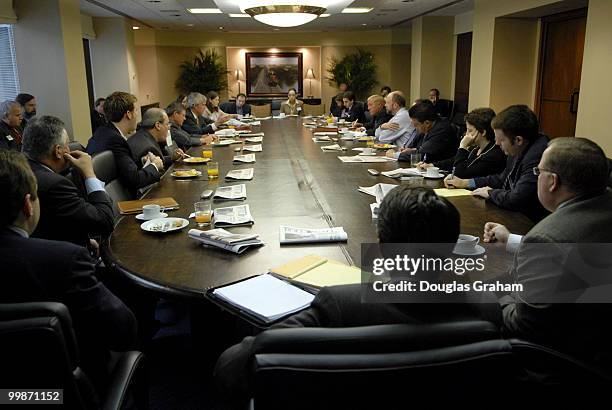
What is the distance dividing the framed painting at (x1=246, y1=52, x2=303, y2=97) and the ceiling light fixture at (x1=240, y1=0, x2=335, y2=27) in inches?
333

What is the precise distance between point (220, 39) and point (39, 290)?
560 inches

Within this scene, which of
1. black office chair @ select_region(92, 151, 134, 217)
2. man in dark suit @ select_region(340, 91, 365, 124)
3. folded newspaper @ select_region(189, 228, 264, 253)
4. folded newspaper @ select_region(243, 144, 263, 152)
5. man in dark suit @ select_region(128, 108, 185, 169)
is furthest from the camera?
man in dark suit @ select_region(340, 91, 365, 124)

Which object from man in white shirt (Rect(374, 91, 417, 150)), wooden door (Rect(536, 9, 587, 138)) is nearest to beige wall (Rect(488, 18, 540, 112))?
wooden door (Rect(536, 9, 587, 138))

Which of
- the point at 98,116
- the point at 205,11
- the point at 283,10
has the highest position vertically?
the point at 205,11

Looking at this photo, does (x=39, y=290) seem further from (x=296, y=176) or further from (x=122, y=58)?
(x=122, y=58)

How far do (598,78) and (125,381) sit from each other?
5.67 metres

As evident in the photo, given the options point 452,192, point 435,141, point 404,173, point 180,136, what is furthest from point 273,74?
point 452,192

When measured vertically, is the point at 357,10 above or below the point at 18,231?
above

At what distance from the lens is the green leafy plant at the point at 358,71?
566 inches

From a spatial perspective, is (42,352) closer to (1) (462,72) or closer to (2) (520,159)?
(2) (520,159)

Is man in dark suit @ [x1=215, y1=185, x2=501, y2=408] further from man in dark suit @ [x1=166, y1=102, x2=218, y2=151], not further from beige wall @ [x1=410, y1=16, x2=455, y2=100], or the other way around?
beige wall @ [x1=410, y1=16, x2=455, y2=100]

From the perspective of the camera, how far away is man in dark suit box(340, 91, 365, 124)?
9.09 meters

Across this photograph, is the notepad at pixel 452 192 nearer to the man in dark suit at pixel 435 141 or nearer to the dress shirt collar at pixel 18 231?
the man in dark suit at pixel 435 141

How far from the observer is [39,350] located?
120 centimetres
